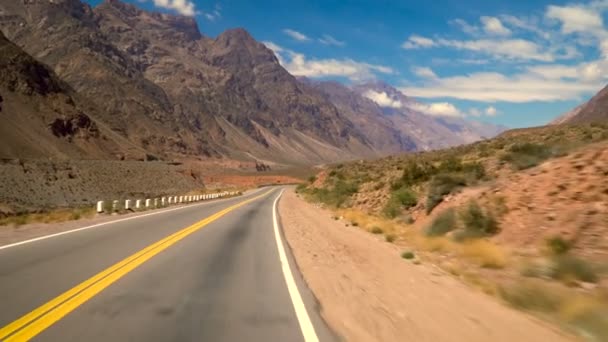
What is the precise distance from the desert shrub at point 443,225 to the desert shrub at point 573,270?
652 cm

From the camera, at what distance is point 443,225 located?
632 inches

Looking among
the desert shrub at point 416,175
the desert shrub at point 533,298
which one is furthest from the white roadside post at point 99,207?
the desert shrub at point 533,298

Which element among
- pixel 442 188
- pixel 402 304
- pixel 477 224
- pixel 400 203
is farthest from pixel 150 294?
pixel 400 203

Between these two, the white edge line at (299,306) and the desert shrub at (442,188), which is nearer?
the white edge line at (299,306)

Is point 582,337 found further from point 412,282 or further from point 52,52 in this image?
point 52,52

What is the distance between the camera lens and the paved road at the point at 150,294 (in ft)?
19.2

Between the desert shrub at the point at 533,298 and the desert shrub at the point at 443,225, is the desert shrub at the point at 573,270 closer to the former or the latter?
the desert shrub at the point at 533,298

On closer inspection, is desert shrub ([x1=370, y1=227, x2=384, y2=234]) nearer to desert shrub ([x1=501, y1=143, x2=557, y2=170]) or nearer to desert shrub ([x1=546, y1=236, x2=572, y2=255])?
desert shrub ([x1=501, y1=143, x2=557, y2=170])

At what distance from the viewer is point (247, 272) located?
9711mm

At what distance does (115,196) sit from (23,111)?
116 ft

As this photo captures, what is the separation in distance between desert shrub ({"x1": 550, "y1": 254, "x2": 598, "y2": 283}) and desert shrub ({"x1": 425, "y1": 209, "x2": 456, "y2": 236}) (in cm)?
652

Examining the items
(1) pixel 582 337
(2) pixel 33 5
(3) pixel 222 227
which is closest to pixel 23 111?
(3) pixel 222 227

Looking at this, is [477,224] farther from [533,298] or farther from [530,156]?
[533,298]

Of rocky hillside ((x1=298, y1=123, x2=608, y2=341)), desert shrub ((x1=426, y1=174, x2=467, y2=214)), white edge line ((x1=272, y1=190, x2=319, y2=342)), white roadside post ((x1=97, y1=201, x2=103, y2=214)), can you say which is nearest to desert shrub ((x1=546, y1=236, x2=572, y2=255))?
rocky hillside ((x1=298, y1=123, x2=608, y2=341))
